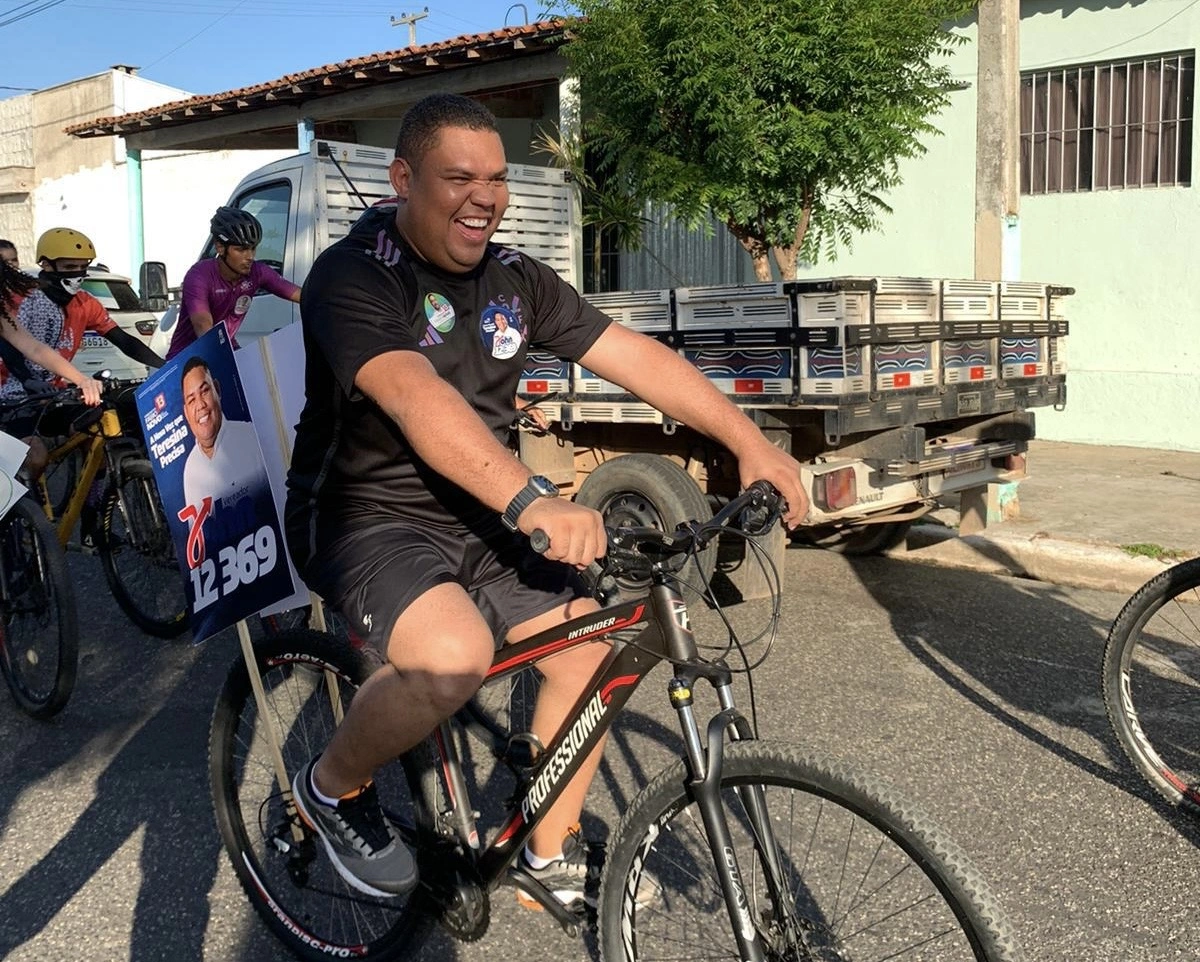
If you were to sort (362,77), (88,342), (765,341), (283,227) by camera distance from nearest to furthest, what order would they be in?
(765,341), (283,227), (88,342), (362,77)

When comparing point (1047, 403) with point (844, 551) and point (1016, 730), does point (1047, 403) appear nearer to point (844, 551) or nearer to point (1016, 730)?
point (844, 551)

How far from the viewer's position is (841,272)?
39.2 feet

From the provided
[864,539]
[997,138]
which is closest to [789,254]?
[997,138]

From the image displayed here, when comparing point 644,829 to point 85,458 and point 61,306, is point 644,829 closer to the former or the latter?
point 85,458

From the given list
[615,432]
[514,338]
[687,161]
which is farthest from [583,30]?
[514,338]

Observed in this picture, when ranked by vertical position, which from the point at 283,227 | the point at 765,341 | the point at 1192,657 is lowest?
the point at 1192,657

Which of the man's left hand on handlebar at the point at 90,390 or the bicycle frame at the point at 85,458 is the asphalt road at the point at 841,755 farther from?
the man's left hand on handlebar at the point at 90,390

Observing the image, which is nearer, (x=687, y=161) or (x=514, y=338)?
(x=514, y=338)

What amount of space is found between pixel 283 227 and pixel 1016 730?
16.3ft

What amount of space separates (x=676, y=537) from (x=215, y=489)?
1.37 meters

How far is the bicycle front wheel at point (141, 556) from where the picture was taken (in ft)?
18.2

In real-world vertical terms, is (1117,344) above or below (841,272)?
below

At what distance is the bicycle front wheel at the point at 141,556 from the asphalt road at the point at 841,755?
172mm

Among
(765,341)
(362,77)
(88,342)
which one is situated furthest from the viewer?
(362,77)
